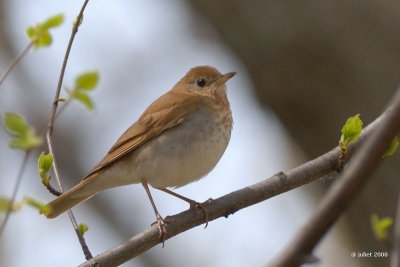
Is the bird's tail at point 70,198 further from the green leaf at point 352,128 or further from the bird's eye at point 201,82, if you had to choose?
the green leaf at point 352,128

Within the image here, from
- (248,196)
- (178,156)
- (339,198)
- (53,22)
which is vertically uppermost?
(53,22)

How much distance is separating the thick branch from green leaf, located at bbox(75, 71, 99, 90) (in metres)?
1.30

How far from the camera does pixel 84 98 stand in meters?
2.45

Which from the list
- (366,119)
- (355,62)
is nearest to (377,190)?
(366,119)

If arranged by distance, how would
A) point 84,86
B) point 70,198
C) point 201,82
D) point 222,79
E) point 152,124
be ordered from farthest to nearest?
1. point 201,82
2. point 222,79
3. point 152,124
4. point 70,198
5. point 84,86

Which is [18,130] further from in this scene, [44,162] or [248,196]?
[248,196]

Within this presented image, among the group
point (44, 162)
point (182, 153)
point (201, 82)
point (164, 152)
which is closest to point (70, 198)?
point (164, 152)

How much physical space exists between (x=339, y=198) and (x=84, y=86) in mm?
1102

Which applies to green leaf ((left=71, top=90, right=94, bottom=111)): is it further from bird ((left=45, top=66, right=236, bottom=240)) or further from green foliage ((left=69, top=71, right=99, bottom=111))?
bird ((left=45, top=66, right=236, bottom=240))

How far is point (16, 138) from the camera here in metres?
2.27

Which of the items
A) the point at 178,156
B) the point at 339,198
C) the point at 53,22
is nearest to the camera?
the point at 339,198

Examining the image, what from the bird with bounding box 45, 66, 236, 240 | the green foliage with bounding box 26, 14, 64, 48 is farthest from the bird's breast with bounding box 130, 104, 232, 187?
the green foliage with bounding box 26, 14, 64, 48

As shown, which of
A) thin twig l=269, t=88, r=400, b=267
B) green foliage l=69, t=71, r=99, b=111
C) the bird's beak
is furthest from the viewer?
the bird's beak

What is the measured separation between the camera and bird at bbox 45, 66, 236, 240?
4969mm
